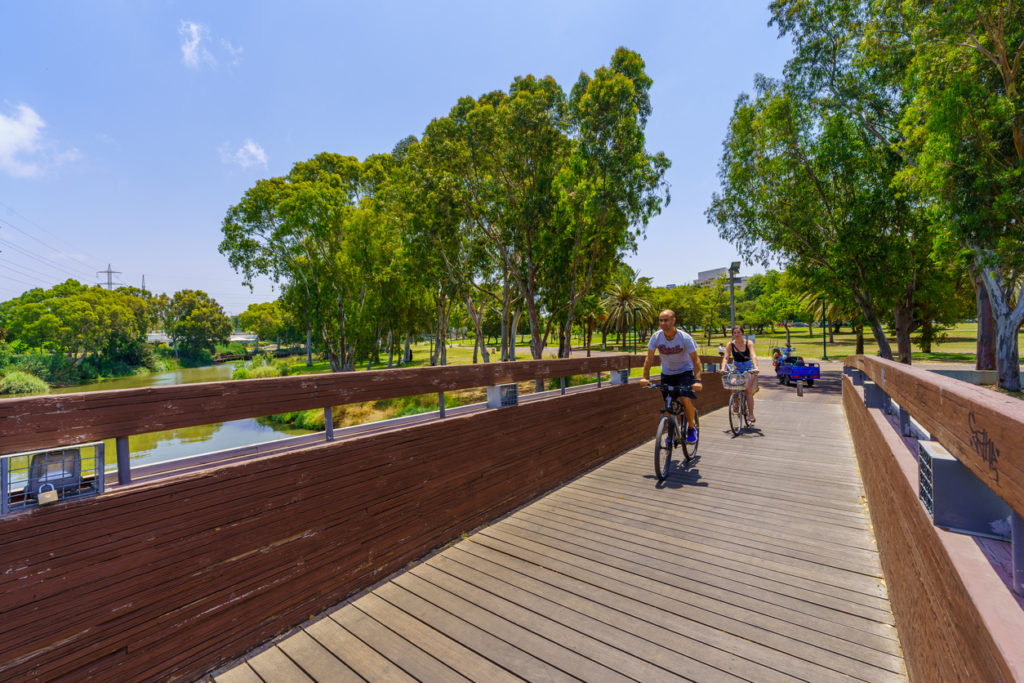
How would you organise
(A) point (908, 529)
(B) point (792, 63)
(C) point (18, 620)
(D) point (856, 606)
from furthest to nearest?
(B) point (792, 63), (D) point (856, 606), (A) point (908, 529), (C) point (18, 620)

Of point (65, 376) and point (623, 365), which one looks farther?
point (65, 376)

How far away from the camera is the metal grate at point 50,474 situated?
175 cm

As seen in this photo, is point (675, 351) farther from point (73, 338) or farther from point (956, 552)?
point (73, 338)

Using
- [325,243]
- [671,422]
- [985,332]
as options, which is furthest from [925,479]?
[325,243]

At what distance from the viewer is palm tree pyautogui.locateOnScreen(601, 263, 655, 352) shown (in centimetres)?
4869

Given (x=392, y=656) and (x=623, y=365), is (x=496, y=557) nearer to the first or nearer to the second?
(x=392, y=656)

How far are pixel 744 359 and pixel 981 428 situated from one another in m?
7.66

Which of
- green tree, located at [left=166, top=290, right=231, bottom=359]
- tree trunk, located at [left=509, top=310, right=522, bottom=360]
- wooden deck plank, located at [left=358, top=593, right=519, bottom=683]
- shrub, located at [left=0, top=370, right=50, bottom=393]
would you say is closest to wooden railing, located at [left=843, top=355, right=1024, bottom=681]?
wooden deck plank, located at [left=358, top=593, right=519, bottom=683]

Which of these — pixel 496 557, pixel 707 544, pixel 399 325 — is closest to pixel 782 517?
→ pixel 707 544

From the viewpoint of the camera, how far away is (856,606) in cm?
282

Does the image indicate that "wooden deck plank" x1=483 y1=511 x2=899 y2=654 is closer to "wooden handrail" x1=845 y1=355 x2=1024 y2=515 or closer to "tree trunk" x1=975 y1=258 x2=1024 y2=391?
"wooden handrail" x1=845 y1=355 x2=1024 y2=515

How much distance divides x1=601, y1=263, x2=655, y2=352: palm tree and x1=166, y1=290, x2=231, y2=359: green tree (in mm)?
66171

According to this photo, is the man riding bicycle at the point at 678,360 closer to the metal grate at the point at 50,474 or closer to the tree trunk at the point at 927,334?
the metal grate at the point at 50,474

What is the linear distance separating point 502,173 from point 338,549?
651 inches
